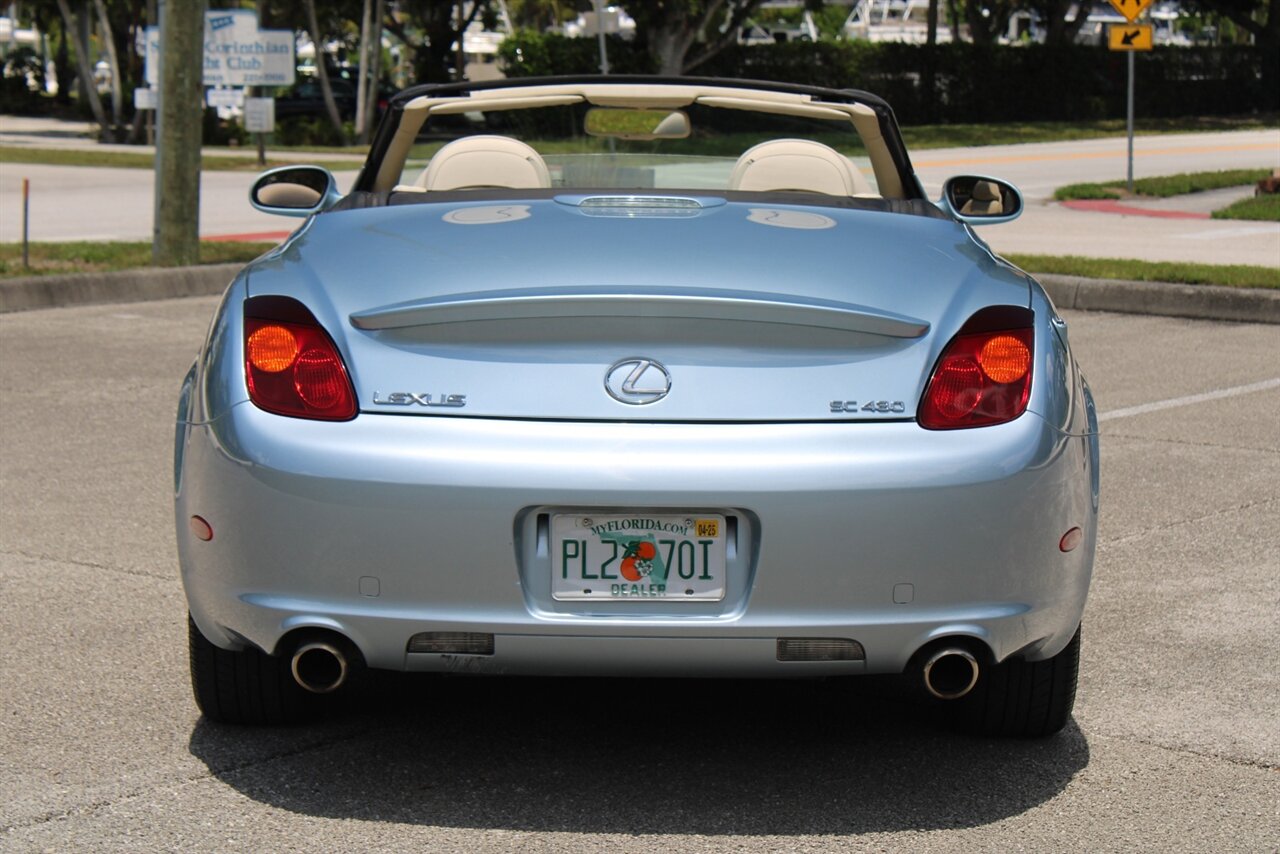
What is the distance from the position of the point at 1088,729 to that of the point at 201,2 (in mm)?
11428

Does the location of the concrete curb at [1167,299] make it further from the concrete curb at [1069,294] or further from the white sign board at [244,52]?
the white sign board at [244,52]

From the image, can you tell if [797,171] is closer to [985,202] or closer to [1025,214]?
[985,202]

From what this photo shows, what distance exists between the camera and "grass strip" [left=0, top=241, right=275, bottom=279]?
13383 mm

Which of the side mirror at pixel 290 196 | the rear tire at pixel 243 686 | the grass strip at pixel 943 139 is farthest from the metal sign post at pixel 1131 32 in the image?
the rear tire at pixel 243 686

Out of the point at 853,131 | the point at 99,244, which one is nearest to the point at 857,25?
the point at 99,244

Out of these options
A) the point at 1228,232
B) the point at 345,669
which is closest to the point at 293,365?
the point at 345,669

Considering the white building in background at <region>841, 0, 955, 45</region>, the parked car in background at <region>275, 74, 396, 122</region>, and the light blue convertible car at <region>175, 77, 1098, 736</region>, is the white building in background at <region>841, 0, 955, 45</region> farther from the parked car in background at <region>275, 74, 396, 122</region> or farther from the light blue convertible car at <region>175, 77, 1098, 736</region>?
the light blue convertible car at <region>175, 77, 1098, 736</region>

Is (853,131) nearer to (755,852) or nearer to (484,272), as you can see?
(484,272)

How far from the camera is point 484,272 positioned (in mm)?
3557

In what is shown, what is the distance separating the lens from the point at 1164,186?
931 inches

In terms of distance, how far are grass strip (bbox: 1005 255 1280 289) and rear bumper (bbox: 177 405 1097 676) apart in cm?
965

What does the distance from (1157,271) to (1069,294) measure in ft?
2.53

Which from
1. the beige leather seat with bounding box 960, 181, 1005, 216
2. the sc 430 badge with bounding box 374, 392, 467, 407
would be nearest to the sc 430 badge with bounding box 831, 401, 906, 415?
the sc 430 badge with bounding box 374, 392, 467, 407

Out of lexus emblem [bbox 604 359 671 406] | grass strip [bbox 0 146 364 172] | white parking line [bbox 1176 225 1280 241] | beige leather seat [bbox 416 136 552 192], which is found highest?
beige leather seat [bbox 416 136 552 192]
